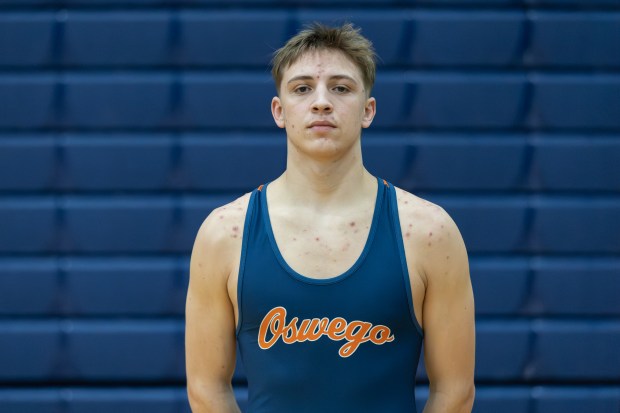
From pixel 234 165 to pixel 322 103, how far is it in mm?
2014

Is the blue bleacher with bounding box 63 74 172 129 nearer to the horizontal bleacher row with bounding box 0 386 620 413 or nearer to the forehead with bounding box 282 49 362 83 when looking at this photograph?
the horizontal bleacher row with bounding box 0 386 620 413

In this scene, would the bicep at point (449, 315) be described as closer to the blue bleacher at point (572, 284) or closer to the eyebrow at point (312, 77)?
the eyebrow at point (312, 77)

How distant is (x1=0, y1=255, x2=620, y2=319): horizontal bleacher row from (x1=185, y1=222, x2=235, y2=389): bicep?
188 cm

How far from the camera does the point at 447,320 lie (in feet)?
7.62

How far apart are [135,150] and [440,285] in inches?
89.5

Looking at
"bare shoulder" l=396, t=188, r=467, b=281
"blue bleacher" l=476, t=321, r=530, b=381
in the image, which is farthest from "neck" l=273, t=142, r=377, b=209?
"blue bleacher" l=476, t=321, r=530, b=381

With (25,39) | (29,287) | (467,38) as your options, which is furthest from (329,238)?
(25,39)

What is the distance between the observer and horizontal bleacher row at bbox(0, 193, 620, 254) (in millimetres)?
4258

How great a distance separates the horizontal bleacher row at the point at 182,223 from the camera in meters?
4.26

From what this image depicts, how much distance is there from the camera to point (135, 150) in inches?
168

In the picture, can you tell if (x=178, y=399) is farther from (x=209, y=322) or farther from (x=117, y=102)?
(x=209, y=322)

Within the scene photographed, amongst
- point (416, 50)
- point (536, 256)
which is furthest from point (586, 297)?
point (416, 50)

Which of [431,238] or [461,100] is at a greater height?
[461,100]

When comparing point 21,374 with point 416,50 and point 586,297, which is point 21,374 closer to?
point 416,50
